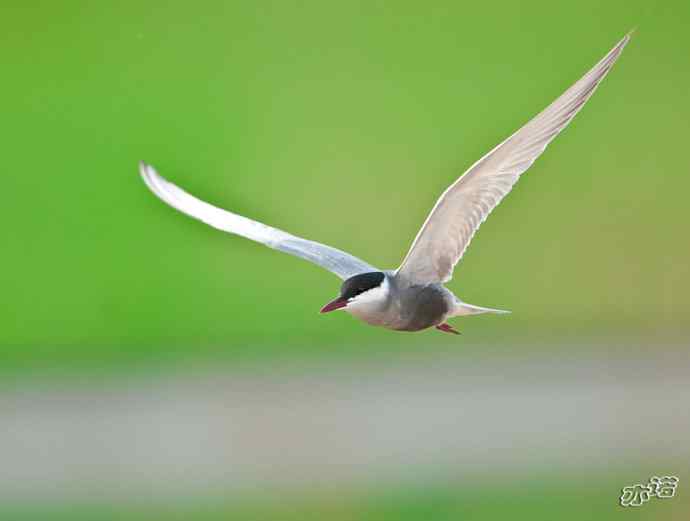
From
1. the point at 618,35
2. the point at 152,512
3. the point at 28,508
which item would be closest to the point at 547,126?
the point at 618,35

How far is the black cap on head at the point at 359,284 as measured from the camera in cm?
115

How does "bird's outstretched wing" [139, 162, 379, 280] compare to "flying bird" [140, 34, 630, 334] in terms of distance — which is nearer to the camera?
"flying bird" [140, 34, 630, 334]

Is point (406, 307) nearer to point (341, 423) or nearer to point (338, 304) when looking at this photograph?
point (338, 304)

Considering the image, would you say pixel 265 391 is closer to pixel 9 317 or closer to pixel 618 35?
pixel 9 317

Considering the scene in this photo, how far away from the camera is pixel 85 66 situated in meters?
1.91

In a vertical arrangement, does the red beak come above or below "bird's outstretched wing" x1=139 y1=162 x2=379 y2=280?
below

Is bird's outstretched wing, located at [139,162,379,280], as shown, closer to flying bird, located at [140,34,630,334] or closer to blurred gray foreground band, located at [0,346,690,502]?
flying bird, located at [140,34,630,334]

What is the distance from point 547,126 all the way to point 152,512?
3.91 feet

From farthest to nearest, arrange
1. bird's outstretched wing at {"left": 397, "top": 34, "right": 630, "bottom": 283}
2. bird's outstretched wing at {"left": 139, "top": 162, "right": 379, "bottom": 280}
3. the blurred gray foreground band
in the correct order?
the blurred gray foreground band, bird's outstretched wing at {"left": 139, "top": 162, "right": 379, "bottom": 280}, bird's outstretched wing at {"left": 397, "top": 34, "right": 630, "bottom": 283}

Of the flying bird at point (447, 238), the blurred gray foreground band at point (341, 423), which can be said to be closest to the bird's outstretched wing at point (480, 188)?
the flying bird at point (447, 238)

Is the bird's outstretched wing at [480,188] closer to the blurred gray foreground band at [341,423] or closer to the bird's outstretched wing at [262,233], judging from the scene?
the bird's outstretched wing at [262,233]

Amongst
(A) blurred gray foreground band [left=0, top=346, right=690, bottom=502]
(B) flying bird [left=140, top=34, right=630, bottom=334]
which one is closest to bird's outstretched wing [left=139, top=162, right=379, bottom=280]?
(B) flying bird [left=140, top=34, right=630, bottom=334]

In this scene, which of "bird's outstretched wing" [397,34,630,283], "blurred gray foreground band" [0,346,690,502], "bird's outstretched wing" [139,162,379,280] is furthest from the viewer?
"blurred gray foreground band" [0,346,690,502]

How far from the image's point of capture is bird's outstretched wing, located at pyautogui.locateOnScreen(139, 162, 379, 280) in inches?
51.1
